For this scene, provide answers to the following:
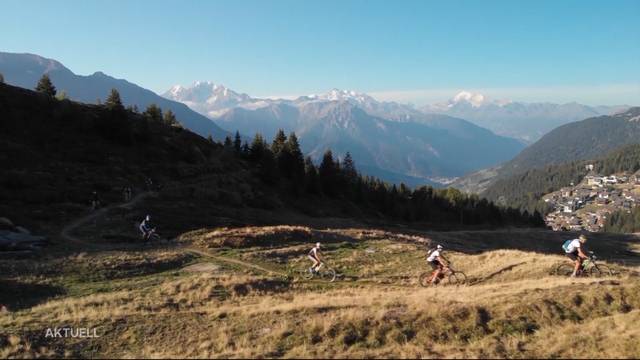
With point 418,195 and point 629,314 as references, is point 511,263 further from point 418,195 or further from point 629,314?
point 418,195

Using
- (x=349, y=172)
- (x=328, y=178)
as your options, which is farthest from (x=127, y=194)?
(x=349, y=172)

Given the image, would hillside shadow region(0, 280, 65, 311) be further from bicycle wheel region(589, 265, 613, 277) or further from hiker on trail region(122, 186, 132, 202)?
hiker on trail region(122, 186, 132, 202)

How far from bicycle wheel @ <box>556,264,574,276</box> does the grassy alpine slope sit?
3.04ft

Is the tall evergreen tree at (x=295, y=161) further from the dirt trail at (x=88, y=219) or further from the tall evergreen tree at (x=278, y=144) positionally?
Answer: the dirt trail at (x=88, y=219)

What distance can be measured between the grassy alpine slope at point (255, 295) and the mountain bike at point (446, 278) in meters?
0.62

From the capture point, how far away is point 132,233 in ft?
142

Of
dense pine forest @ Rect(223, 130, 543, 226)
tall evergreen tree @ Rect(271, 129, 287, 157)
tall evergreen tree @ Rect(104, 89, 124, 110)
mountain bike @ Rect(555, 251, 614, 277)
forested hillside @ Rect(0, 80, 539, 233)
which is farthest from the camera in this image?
tall evergreen tree @ Rect(271, 129, 287, 157)

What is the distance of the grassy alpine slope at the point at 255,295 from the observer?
17719 mm

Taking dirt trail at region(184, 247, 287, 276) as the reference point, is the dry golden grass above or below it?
above

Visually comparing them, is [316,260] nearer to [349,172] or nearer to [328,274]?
[328,274]

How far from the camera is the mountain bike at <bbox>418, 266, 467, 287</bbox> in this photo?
95.8ft

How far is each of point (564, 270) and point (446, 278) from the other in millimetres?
7612

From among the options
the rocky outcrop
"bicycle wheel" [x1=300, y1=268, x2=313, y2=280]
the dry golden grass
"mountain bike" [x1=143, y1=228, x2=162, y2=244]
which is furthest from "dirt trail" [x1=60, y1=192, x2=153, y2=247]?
"bicycle wheel" [x1=300, y1=268, x2=313, y2=280]

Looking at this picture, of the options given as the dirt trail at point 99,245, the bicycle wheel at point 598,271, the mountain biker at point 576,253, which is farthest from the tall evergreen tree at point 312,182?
the mountain biker at point 576,253
